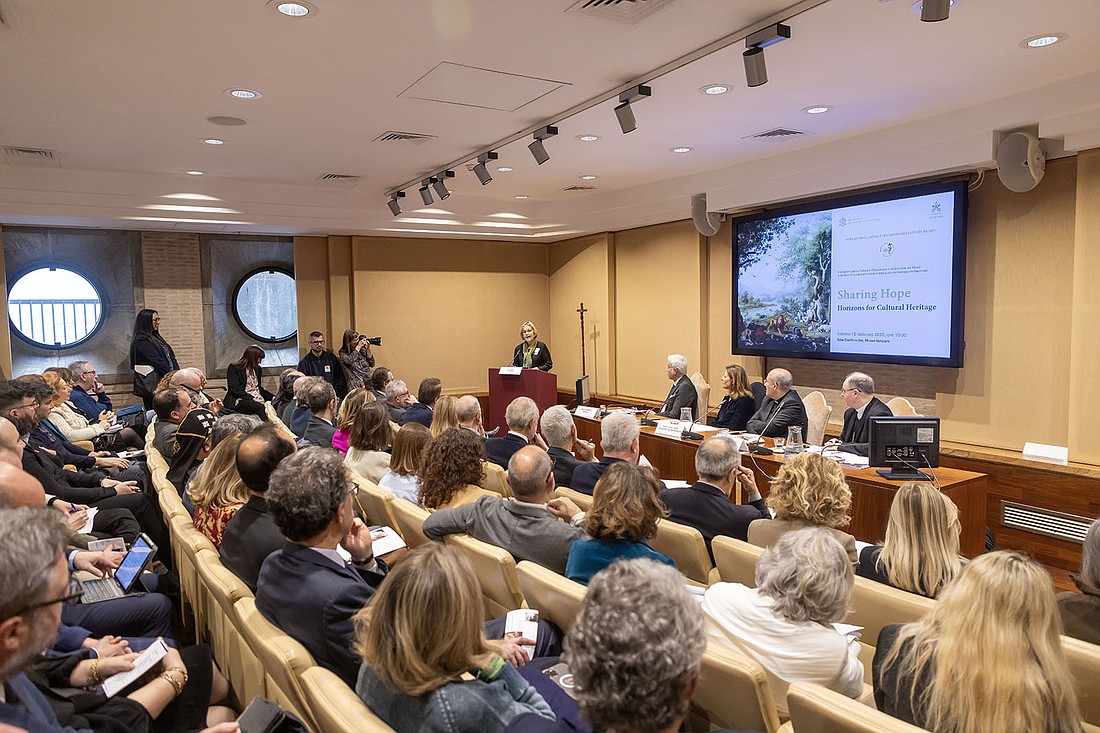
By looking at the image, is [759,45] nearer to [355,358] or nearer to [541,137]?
[541,137]

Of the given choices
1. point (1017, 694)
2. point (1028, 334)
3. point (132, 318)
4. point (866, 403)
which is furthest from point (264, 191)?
point (1017, 694)

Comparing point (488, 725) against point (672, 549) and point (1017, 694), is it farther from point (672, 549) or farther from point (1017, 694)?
point (672, 549)

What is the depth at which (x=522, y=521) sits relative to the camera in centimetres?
297

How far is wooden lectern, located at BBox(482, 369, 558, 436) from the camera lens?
8836 mm

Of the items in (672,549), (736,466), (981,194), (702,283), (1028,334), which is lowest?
(672,549)

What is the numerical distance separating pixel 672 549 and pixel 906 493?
1.01m

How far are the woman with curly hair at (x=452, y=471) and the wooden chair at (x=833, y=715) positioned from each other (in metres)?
1.97

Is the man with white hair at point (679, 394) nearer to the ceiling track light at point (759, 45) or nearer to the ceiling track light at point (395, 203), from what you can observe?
the ceiling track light at point (759, 45)

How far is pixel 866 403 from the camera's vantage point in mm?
5523

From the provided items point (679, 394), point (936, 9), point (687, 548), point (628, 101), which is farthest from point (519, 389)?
point (936, 9)

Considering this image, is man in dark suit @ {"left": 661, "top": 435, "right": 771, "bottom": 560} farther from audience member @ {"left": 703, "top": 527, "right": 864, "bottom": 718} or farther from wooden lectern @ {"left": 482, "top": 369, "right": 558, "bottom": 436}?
wooden lectern @ {"left": 482, "top": 369, "right": 558, "bottom": 436}

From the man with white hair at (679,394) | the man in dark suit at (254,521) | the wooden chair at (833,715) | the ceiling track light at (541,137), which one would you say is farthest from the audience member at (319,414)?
the wooden chair at (833,715)

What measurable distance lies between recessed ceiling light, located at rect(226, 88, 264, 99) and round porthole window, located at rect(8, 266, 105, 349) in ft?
18.1

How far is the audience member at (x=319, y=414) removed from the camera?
16.4ft
